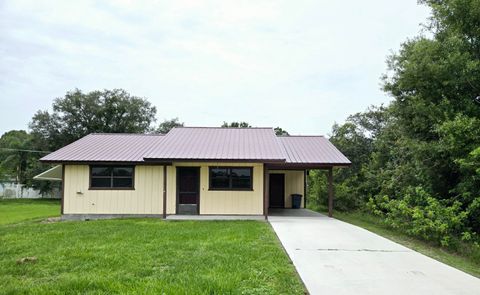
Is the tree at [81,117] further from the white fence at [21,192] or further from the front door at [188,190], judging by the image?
the front door at [188,190]

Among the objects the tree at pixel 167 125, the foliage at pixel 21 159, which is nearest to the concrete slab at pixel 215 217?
the foliage at pixel 21 159

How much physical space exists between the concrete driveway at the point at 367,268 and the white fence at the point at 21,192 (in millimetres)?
33580

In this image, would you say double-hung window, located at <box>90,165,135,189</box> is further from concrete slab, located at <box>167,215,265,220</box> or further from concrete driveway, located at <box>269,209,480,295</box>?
concrete driveway, located at <box>269,209,480,295</box>

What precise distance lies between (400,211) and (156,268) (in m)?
8.00

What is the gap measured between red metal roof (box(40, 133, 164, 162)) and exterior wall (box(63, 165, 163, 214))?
0.46 m

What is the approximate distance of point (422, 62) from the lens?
11383 mm

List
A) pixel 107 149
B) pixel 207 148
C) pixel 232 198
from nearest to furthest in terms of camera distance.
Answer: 1. pixel 232 198
2. pixel 207 148
3. pixel 107 149

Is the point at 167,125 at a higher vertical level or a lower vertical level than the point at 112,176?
higher

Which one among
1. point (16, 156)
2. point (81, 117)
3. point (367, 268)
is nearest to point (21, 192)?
point (16, 156)

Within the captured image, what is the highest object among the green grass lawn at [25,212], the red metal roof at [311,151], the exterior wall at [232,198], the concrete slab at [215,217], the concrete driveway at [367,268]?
the red metal roof at [311,151]

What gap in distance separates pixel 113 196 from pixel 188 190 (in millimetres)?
2931

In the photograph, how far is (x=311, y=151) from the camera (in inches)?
608

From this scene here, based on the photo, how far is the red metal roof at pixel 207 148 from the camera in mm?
13391

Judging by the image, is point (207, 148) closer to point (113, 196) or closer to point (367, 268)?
point (113, 196)
